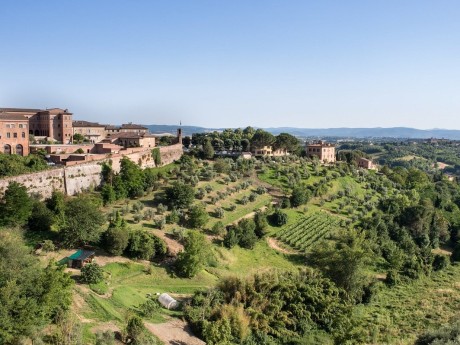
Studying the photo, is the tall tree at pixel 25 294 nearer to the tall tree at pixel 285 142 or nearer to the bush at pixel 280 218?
the bush at pixel 280 218

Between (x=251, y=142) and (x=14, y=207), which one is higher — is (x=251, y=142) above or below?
above

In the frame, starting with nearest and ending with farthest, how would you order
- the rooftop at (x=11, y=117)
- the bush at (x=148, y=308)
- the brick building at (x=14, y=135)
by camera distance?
the bush at (x=148, y=308), the brick building at (x=14, y=135), the rooftop at (x=11, y=117)

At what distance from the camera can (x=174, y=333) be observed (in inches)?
1122

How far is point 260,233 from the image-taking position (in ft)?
172

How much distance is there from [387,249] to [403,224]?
14522mm

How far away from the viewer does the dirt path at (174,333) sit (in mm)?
27594

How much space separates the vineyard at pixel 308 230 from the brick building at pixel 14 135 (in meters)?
38.9

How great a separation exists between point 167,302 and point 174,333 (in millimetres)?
4059

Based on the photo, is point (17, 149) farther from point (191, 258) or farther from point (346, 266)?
point (346, 266)

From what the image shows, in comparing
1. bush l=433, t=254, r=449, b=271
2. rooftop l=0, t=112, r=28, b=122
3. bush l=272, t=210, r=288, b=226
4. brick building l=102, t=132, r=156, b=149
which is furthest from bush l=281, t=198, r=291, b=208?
rooftop l=0, t=112, r=28, b=122

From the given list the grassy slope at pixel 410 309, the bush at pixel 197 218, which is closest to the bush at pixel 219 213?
the bush at pixel 197 218

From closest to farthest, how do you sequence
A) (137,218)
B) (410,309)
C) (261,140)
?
(410,309) → (137,218) → (261,140)

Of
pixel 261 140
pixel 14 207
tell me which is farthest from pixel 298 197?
pixel 14 207

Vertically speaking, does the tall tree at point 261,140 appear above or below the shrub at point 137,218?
above
